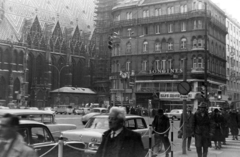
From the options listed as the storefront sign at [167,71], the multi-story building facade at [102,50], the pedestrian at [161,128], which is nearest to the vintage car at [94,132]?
the pedestrian at [161,128]

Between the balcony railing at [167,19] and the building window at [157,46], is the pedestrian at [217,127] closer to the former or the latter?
the balcony railing at [167,19]

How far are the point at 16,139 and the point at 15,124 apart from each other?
0.19 m

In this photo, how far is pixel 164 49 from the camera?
5228 cm

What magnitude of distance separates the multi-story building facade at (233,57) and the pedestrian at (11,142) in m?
59.5

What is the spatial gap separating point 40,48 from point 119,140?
7226cm

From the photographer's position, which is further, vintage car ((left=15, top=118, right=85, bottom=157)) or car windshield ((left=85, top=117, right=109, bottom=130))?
car windshield ((left=85, top=117, right=109, bottom=130))

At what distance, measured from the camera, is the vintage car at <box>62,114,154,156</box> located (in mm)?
9414

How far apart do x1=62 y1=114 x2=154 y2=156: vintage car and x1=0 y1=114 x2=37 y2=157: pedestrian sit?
504 centimetres

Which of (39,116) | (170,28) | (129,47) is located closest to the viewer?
(39,116)

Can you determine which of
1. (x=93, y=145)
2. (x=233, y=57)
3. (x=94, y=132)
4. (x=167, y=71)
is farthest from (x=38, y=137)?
(x=233, y=57)

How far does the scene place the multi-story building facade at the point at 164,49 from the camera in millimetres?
49875

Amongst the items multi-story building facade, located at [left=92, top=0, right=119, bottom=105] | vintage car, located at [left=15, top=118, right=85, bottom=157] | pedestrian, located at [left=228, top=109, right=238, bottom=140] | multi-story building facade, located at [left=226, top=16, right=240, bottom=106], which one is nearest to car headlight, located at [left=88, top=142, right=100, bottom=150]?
vintage car, located at [left=15, top=118, right=85, bottom=157]

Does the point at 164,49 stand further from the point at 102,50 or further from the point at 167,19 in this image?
the point at 102,50

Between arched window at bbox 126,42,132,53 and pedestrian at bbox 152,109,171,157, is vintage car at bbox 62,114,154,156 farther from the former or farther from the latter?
arched window at bbox 126,42,132,53
